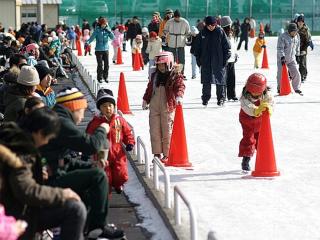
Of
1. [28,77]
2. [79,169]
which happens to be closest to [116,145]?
[28,77]

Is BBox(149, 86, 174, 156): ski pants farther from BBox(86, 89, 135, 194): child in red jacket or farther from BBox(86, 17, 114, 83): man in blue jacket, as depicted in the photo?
BBox(86, 17, 114, 83): man in blue jacket

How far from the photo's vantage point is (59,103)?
645 cm

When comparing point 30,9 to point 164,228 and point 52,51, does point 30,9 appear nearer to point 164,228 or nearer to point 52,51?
point 52,51

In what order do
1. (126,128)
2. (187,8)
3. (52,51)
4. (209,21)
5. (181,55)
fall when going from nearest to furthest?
(126,128)
(209,21)
(181,55)
(52,51)
(187,8)

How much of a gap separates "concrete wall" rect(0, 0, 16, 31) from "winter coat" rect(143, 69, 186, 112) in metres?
38.7

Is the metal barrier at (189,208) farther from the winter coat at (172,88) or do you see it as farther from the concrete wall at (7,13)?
the concrete wall at (7,13)

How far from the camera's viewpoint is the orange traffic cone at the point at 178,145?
1006 cm

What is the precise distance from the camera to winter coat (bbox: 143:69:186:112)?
9.97 metres

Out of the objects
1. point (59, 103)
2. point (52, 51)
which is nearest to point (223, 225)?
point (59, 103)

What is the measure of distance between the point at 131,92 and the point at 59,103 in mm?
13268

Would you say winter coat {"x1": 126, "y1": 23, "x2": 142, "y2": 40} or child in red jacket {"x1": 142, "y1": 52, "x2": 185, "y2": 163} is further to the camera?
winter coat {"x1": 126, "y1": 23, "x2": 142, "y2": 40}

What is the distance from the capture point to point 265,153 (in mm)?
9398

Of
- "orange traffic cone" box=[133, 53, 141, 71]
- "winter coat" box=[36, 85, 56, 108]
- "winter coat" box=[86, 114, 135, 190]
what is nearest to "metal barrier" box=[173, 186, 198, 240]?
"winter coat" box=[86, 114, 135, 190]

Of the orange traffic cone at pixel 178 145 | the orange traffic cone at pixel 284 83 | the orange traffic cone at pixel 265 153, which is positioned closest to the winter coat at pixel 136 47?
the orange traffic cone at pixel 284 83
